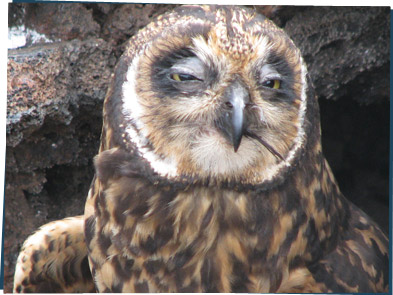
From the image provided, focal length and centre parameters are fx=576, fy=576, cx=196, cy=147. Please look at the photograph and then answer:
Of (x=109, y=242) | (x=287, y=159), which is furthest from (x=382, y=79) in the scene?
(x=109, y=242)

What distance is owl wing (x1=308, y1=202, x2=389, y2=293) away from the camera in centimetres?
153

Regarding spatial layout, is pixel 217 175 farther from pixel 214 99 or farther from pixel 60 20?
pixel 60 20

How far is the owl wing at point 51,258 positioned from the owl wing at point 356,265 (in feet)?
2.47

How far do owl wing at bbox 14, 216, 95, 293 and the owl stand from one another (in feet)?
0.75

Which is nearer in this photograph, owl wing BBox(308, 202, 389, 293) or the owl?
the owl

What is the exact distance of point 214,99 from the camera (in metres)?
1.32

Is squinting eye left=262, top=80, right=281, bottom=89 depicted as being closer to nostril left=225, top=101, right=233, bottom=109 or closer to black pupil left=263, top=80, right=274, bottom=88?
black pupil left=263, top=80, right=274, bottom=88

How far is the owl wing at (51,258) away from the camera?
1816 millimetres

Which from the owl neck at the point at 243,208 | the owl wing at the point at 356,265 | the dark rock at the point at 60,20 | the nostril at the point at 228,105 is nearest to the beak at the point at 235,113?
the nostril at the point at 228,105

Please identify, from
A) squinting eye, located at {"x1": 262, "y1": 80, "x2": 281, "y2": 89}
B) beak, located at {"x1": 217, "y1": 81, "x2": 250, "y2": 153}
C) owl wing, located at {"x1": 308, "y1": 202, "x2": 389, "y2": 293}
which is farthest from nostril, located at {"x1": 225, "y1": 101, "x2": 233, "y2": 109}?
owl wing, located at {"x1": 308, "y1": 202, "x2": 389, "y2": 293}

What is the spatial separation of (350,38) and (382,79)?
0.69 feet

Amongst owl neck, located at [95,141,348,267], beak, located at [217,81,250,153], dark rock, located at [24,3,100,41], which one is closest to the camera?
beak, located at [217,81,250,153]

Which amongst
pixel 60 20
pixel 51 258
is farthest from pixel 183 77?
pixel 51 258

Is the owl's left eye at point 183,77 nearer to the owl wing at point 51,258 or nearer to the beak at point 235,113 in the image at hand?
the beak at point 235,113
